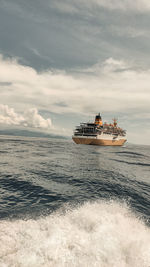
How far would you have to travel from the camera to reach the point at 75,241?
411 centimetres

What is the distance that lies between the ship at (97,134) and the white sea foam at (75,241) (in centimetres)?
6136

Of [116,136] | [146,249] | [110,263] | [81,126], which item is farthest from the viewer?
[116,136]

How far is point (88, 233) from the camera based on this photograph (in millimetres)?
4531

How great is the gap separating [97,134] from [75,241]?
213ft

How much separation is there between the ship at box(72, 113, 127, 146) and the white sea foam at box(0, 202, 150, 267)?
201 ft

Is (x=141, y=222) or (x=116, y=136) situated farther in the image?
(x=116, y=136)

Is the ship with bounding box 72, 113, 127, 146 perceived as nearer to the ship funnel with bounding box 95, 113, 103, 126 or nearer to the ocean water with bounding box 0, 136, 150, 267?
the ship funnel with bounding box 95, 113, 103, 126

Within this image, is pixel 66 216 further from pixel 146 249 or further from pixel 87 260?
pixel 146 249

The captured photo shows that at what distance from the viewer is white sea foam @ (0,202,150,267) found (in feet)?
11.3

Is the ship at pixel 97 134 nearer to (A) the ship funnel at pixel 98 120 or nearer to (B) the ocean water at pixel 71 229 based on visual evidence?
(A) the ship funnel at pixel 98 120

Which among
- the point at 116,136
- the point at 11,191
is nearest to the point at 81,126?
the point at 116,136

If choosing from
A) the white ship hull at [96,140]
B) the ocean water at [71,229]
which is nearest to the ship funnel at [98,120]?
the white ship hull at [96,140]

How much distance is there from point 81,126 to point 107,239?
71.4m

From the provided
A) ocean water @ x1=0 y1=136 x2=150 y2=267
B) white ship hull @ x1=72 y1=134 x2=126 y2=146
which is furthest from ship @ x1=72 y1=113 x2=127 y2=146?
ocean water @ x1=0 y1=136 x2=150 y2=267
